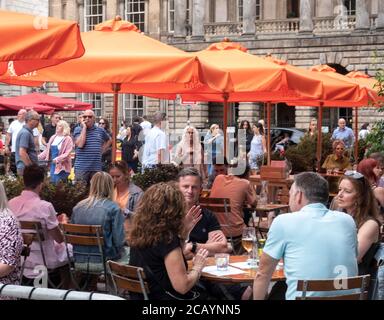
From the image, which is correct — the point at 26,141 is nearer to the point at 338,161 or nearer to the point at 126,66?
the point at 126,66

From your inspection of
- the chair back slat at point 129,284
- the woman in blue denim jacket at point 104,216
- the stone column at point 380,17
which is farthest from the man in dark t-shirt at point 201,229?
the stone column at point 380,17

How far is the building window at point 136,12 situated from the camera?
2072 inches

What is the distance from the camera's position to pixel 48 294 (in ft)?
10.9

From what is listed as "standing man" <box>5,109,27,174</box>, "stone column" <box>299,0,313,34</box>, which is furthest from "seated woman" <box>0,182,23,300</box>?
"stone column" <box>299,0,313,34</box>

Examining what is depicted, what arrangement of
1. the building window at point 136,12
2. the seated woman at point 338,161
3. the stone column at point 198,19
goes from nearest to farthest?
the seated woman at point 338,161 → the stone column at point 198,19 → the building window at point 136,12

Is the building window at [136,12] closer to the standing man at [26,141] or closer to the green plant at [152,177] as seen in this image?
the standing man at [26,141]

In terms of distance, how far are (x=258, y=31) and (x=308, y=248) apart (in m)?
41.8

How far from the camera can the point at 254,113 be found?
46.1m

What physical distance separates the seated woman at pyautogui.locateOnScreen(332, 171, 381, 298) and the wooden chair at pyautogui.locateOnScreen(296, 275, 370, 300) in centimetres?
94

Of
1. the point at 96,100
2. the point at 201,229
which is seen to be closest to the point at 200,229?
the point at 201,229

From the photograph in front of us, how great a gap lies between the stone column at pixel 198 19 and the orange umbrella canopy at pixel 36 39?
40294 millimetres

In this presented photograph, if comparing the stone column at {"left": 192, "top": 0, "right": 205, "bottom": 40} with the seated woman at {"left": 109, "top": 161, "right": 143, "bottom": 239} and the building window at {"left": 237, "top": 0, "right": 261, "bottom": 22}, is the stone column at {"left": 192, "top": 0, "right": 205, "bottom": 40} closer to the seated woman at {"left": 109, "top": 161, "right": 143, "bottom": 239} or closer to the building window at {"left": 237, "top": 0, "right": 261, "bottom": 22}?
the building window at {"left": 237, "top": 0, "right": 261, "bottom": 22}
